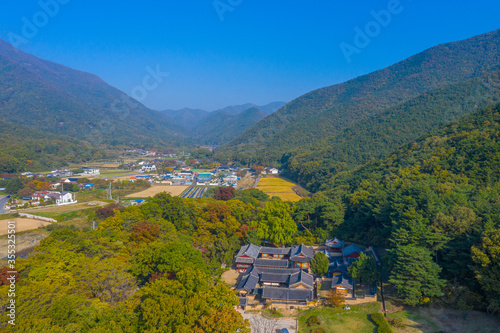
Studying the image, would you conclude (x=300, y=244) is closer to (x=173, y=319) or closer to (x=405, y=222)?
(x=405, y=222)

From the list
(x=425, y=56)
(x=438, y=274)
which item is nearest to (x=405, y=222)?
(x=438, y=274)

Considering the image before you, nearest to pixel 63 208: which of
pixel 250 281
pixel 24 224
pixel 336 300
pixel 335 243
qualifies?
pixel 24 224

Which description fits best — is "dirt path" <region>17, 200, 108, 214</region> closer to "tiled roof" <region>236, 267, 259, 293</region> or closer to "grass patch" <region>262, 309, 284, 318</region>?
"tiled roof" <region>236, 267, 259, 293</region>

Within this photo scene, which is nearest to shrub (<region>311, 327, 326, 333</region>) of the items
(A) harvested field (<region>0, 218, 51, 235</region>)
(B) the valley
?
(B) the valley

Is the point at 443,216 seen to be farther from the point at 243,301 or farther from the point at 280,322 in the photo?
the point at 243,301

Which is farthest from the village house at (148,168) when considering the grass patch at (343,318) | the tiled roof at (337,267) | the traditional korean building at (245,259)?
the grass patch at (343,318)
